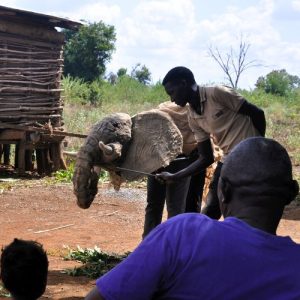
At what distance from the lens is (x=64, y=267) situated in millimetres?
6641

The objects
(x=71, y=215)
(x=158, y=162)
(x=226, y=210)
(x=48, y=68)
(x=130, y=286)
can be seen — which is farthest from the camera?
(x=48, y=68)

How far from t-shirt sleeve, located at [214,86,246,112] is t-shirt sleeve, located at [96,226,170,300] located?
11.9ft

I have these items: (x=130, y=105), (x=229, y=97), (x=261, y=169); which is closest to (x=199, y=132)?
(x=229, y=97)

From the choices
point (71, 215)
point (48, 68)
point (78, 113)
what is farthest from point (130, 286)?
point (78, 113)

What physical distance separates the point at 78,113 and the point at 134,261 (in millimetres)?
19732

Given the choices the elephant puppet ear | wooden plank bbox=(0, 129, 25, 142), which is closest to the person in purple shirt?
the elephant puppet ear

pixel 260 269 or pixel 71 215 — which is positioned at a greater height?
pixel 260 269

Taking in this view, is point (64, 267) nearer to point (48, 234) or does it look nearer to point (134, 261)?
point (48, 234)

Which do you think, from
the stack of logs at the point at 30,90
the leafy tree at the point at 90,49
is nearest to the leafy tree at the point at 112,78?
the leafy tree at the point at 90,49

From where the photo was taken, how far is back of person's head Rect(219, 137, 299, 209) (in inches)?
79.7

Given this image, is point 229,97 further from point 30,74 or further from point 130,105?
point 130,105

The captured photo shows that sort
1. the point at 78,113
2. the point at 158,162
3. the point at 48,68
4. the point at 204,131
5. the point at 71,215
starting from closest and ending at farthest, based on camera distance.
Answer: the point at 204,131
the point at 158,162
the point at 71,215
the point at 48,68
the point at 78,113

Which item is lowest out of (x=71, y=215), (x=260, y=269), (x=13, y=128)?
(x=71, y=215)

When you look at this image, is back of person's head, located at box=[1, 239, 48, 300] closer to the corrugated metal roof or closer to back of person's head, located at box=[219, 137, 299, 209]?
back of person's head, located at box=[219, 137, 299, 209]
